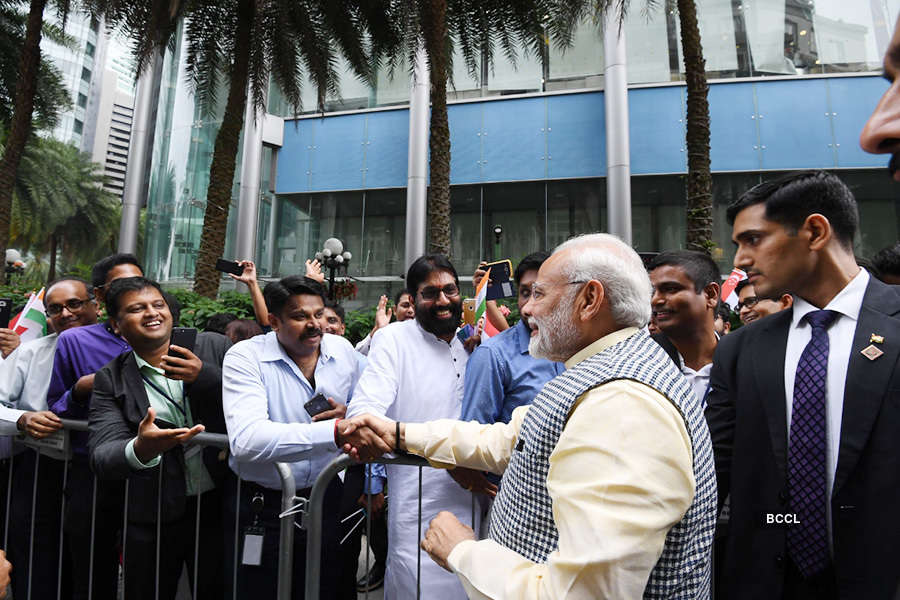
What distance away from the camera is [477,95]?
730 inches

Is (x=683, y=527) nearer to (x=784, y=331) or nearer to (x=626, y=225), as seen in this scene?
(x=784, y=331)

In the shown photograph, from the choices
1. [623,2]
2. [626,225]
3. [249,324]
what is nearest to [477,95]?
[626,225]

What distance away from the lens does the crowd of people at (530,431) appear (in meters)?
1.37

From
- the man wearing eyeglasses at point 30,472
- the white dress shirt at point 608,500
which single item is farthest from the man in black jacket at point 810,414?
the man wearing eyeglasses at point 30,472

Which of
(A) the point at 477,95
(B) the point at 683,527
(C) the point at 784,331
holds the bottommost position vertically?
(B) the point at 683,527

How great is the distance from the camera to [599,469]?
128cm

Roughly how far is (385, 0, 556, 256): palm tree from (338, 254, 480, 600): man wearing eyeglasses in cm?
552

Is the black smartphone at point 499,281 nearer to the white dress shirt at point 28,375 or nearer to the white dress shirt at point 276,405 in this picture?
the white dress shirt at point 276,405

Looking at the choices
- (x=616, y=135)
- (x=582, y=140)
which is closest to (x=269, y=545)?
(x=616, y=135)

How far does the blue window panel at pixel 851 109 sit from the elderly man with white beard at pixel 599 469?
58.8 feet

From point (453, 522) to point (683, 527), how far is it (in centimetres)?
65

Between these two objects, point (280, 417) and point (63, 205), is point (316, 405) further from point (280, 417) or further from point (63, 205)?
point (63, 205)

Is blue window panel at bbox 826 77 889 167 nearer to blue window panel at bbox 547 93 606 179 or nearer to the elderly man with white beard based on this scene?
blue window panel at bbox 547 93 606 179

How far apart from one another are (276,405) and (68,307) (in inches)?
75.2
